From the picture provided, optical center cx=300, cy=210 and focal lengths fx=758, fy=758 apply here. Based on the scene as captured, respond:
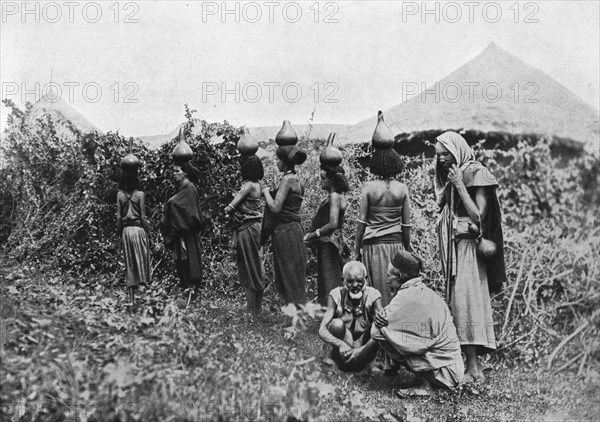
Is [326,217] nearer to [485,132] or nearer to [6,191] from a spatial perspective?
[485,132]

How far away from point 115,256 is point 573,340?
21.9 ft

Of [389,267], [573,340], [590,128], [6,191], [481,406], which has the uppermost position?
[590,128]

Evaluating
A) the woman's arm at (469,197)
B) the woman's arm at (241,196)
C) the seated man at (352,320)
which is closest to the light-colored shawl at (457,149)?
the woman's arm at (469,197)

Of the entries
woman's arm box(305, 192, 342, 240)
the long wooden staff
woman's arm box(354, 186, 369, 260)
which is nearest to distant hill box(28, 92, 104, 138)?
woman's arm box(305, 192, 342, 240)

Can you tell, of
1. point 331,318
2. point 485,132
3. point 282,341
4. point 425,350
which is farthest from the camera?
point 485,132

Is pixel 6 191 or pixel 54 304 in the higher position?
pixel 6 191

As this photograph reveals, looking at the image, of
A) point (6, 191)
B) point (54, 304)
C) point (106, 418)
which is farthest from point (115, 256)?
point (106, 418)

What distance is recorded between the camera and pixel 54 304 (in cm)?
795

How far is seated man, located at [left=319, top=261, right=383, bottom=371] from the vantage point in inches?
295

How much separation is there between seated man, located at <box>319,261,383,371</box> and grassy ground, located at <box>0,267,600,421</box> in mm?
208

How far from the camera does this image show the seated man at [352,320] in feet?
24.6

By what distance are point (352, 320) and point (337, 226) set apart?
1.41 metres

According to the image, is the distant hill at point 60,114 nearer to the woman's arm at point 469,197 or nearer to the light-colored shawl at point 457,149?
the light-colored shawl at point 457,149

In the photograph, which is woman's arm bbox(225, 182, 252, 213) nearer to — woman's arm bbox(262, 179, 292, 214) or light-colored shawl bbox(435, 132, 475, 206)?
woman's arm bbox(262, 179, 292, 214)
